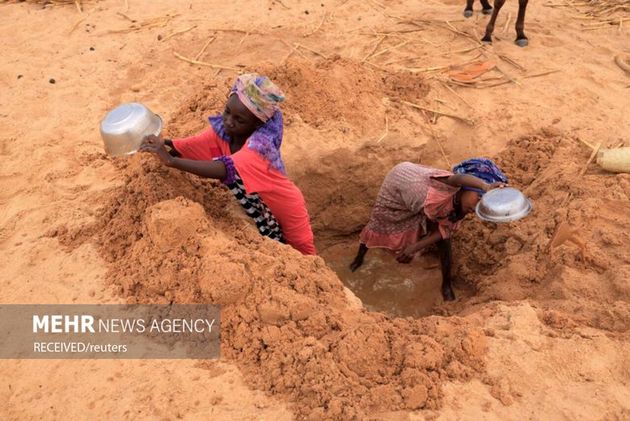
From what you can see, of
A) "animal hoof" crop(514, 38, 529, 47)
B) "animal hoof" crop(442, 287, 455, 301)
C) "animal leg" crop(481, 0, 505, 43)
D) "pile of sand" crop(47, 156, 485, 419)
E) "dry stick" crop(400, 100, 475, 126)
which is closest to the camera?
"pile of sand" crop(47, 156, 485, 419)

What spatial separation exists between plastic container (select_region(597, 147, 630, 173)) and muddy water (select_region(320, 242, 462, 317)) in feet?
4.11

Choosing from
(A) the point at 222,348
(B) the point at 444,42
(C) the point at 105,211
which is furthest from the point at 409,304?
(B) the point at 444,42

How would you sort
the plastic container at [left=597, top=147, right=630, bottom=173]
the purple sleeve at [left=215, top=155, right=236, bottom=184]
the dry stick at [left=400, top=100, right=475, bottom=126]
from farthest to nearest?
1. the dry stick at [left=400, top=100, right=475, bottom=126]
2. the plastic container at [left=597, top=147, right=630, bottom=173]
3. the purple sleeve at [left=215, top=155, right=236, bottom=184]

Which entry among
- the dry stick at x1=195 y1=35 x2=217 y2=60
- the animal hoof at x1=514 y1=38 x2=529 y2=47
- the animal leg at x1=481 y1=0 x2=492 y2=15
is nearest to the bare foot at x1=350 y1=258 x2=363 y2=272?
the dry stick at x1=195 y1=35 x2=217 y2=60

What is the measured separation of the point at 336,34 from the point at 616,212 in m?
3.15

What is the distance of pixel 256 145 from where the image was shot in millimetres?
2641

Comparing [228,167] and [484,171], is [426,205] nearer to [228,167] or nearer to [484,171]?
[484,171]

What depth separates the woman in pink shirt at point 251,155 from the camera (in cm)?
259

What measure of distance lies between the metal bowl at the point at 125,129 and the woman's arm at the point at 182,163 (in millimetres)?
47

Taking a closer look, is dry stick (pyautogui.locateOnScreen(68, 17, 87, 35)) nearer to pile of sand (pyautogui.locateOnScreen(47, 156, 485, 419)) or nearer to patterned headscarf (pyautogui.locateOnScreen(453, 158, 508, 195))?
pile of sand (pyautogui.locateOnScreen(47, 156, 485, 419))

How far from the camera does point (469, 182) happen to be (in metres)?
3.17

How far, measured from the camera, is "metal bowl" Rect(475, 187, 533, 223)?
2.90 metres

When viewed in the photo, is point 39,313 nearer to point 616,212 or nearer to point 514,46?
point 616,212

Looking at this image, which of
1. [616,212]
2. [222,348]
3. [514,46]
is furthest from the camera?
[514,46]
